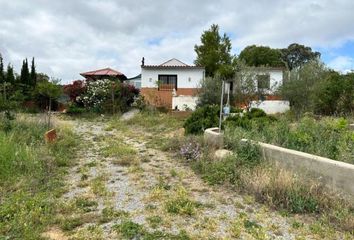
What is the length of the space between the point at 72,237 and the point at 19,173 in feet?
10.2

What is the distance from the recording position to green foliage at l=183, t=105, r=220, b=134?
11.3m

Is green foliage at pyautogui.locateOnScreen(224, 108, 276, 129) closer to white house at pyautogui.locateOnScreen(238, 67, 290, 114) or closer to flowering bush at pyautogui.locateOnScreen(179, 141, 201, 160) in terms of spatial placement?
flowering bush at pyautogui.locateOnScreen(179, 141, 201, 160)

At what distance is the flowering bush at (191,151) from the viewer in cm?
862

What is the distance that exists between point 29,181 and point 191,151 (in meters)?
3.83

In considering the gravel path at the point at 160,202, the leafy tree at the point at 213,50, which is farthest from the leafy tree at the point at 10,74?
the gravel path at the point at 160,202

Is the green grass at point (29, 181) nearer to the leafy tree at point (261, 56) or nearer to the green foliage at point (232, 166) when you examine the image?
the green foliage at point (232, 166)

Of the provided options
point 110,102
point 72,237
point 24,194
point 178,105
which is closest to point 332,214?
point 72,237

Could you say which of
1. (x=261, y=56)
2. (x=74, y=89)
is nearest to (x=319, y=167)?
(x=74, y=89)

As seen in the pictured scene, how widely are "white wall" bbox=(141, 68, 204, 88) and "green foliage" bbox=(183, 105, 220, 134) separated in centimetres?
1453

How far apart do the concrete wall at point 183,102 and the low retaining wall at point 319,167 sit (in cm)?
1432

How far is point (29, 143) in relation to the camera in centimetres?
932

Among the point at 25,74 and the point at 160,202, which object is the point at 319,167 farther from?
the point at 25,74

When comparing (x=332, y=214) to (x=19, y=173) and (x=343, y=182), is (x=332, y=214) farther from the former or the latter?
(x=19, y=173)

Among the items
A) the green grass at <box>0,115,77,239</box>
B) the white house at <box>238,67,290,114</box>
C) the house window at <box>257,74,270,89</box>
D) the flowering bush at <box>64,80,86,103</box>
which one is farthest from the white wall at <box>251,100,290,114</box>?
the green grass at <box>0,115,77,239</box>
